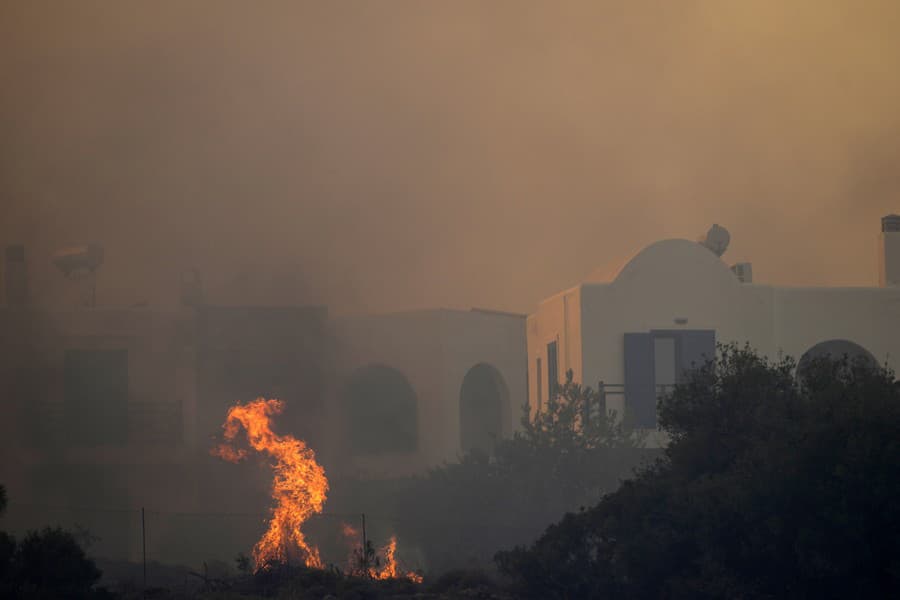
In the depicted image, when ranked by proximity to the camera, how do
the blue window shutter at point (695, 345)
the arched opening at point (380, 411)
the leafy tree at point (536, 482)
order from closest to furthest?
the leafy tree at point (536, 482) < the blue window shutter at point (695, 345) < the arched opening at point (380, 411)

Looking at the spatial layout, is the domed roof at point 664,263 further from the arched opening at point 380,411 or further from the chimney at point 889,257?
the arched opening at point 380,411

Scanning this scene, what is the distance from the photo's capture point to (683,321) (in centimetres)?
3328

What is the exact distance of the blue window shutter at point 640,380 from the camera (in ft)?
108

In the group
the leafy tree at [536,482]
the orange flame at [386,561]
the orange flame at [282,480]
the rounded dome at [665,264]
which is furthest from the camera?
the rounded dome at [665,264]

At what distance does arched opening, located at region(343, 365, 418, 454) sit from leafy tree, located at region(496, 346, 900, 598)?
1619 centimetres

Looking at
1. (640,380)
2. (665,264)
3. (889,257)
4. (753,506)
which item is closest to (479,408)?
(640,380)

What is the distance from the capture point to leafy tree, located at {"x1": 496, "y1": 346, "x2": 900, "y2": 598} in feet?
63.5

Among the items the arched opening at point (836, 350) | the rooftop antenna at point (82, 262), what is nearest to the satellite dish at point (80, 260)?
the rooftop antenna at point (82, 262)

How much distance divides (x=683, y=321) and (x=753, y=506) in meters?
13.1

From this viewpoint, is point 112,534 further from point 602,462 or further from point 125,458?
point 602,462

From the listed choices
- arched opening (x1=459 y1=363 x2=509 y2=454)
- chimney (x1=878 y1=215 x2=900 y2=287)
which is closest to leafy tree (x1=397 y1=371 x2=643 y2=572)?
arched opening (x1=459 y1=363 x2=509 y2=454)

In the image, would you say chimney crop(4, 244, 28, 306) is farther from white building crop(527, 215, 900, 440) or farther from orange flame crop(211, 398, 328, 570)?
white building crop(527, 215, 900, 440)

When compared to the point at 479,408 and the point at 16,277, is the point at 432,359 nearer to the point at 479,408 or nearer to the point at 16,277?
the point at 479,408

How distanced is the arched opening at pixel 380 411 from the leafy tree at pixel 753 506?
16192mm
